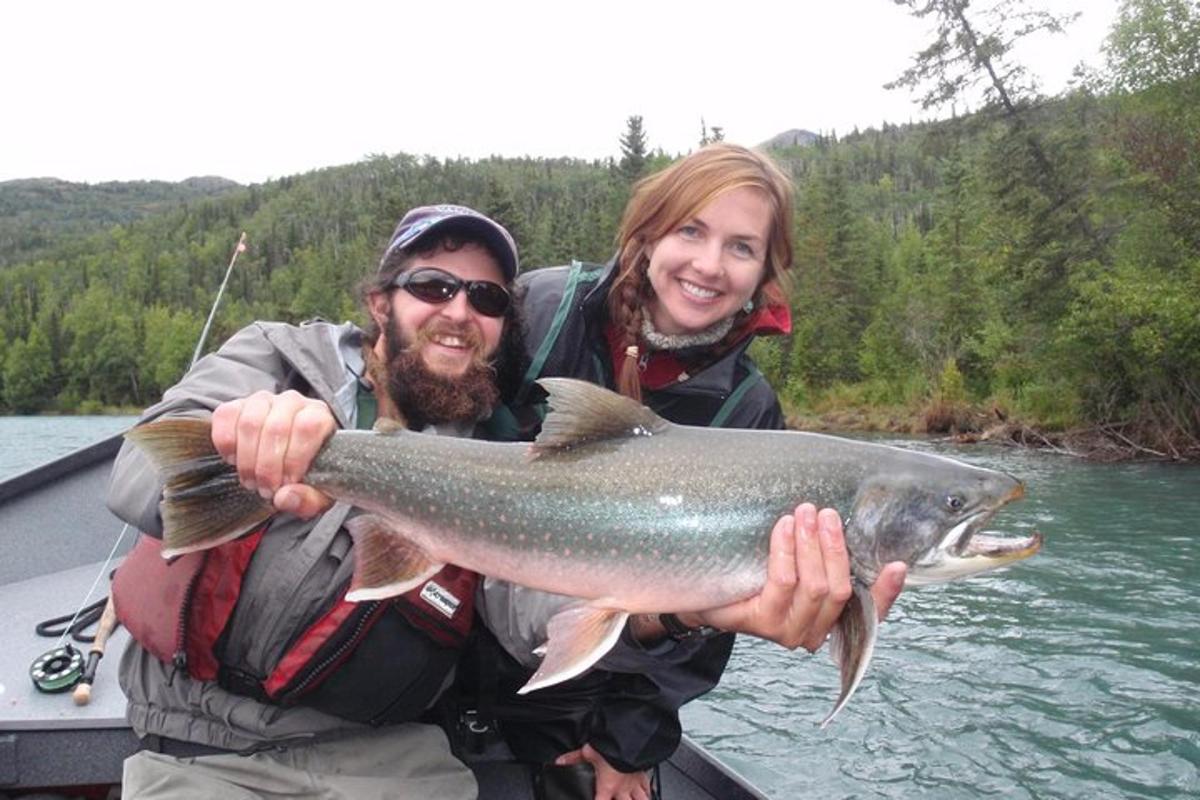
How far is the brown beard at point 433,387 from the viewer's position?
370 cm

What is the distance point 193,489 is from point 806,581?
1.86m

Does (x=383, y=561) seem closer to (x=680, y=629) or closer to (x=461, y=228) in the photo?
(x=680, y=629)

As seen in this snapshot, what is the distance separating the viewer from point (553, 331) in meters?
4.06

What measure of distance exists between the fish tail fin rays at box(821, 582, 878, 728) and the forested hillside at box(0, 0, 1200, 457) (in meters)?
2.64

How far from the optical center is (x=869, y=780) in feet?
20.9

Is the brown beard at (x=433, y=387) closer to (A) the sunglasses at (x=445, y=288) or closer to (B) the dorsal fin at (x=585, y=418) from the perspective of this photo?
(A) the sunglasses at (x=445, y=288)

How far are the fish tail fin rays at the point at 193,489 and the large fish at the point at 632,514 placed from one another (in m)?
0.24

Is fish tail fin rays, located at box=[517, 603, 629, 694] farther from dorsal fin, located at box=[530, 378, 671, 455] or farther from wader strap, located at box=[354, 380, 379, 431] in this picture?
wader strap, located at box=[354, 380, 379, 431]

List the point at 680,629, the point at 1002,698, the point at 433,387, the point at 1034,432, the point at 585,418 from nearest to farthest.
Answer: the point at 585,418, the point at 680,629, the point at 433,387, the point at 1002,698, the point at 1034,432

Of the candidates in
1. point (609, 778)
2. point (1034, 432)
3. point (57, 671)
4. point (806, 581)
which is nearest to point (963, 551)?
point (806, 581)

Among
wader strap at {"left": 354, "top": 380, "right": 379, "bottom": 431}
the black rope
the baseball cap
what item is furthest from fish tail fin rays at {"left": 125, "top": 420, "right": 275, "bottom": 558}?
the black rope

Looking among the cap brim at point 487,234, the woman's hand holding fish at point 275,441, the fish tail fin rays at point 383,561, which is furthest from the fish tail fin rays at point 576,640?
the cap brim at point 487,234

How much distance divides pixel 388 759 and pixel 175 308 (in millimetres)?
153877

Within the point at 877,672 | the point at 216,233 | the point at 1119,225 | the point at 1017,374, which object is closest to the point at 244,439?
the point at 877,672
